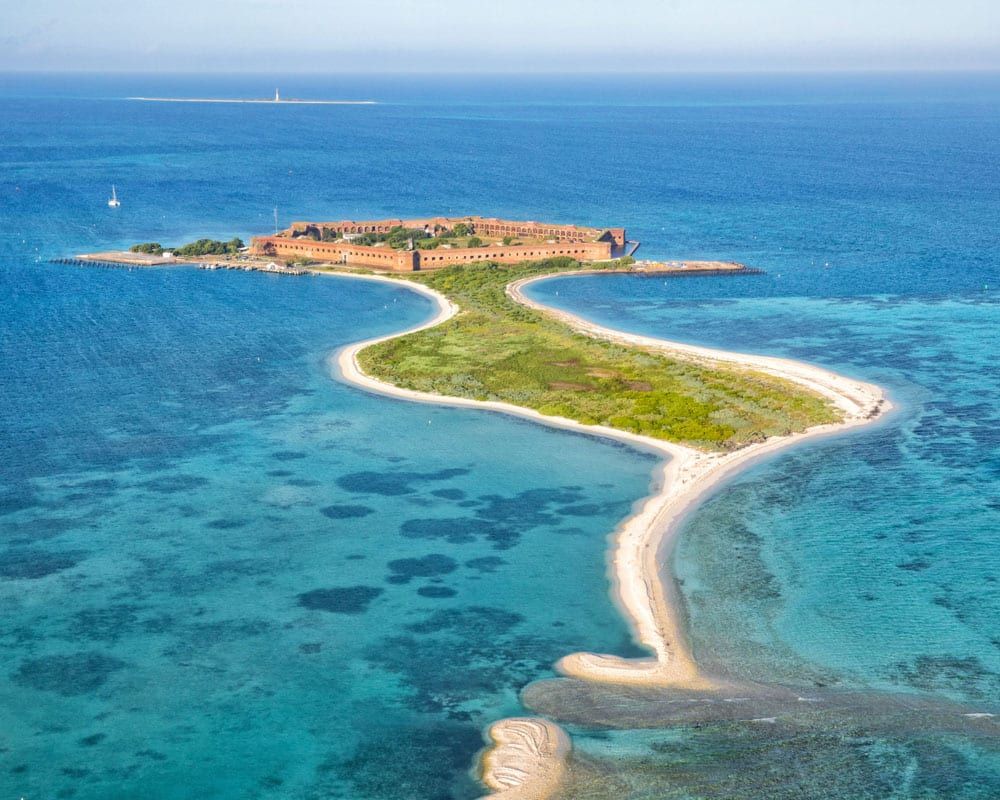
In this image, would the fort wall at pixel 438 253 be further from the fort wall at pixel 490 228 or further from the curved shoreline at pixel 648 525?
the curved shoreline at pixel 648 525

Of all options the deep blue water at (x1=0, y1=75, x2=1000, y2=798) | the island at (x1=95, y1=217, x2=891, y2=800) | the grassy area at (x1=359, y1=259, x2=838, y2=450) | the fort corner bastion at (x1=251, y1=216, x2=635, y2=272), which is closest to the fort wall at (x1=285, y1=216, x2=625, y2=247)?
the fort corner bastion at (x1=251, y1=216, x2=635, y2=272)

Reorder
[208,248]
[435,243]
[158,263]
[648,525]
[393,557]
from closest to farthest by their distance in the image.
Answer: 1. [393,557]
2. [648,525]
3. [158,263]
4. [208,248]
5. [435,243]

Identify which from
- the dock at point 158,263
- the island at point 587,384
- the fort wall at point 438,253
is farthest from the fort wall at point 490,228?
the dock at point 158,263

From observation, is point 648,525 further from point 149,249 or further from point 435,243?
point 149,249

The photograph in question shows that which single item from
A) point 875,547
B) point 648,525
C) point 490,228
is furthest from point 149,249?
point 875,547

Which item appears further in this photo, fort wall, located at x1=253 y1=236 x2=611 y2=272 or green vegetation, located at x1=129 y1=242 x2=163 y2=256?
green vegetation, located at x1=129 y1=242 x2=163 y2=256

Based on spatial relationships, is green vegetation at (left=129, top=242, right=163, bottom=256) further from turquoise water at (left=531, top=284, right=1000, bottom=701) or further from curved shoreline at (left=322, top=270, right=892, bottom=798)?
turquoise water at (left=531, top=284, right=1000, bottom=701)

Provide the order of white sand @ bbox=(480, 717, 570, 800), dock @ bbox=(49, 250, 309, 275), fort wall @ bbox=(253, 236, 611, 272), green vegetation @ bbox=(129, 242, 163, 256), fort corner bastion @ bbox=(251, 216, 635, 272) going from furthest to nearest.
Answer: green vegetation @ bbox=(129, 242, 163, 256) → fort corner bastion @ bbox=(251, 216, 635, 272) → fort wall @ bbox=(253, 236, 611, 272) → dock @ bbox=(49, 250, 309, 275) → white sand @ bbox=(480, 717, 570, 800)
